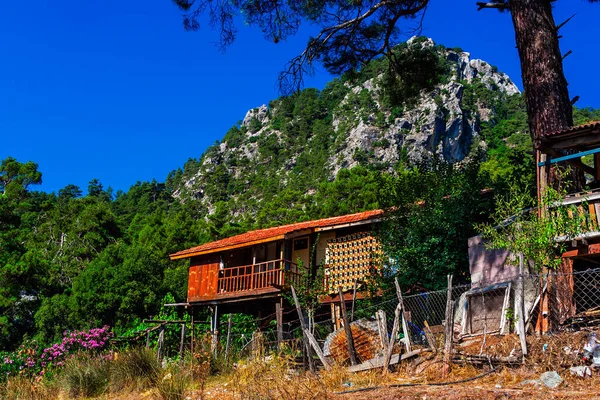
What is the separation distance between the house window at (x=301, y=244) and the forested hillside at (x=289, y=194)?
390 cm

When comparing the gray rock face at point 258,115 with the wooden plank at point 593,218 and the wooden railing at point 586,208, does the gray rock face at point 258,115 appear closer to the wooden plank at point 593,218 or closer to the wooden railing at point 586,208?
the wooden railing at point 586,208

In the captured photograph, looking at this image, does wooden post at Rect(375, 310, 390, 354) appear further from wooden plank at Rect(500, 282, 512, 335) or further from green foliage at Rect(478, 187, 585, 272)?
green foliage at Rect(478, 187, 585, 272)

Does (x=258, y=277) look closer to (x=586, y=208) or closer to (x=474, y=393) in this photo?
(x=586, y=208)

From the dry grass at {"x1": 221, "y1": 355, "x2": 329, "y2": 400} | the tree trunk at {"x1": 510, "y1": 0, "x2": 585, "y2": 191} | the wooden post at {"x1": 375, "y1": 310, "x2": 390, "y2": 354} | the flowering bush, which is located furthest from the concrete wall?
the flowering bush

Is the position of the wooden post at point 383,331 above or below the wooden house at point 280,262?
below

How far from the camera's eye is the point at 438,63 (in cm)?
1750

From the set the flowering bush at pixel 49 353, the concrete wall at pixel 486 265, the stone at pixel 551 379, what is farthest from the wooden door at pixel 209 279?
the stone at pixel 551 379

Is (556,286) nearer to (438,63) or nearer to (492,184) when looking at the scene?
(492,184)

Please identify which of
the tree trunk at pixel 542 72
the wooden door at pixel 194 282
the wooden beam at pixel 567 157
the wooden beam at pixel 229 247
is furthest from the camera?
the wooden door at pixel 194 282

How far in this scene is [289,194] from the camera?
55.7 metres

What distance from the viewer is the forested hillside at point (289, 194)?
16703 mm

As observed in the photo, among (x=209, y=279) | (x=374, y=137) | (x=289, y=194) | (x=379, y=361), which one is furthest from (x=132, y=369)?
(x=374, y=137)

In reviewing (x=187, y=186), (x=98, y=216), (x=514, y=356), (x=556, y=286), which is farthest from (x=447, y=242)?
(x=187, y=186)

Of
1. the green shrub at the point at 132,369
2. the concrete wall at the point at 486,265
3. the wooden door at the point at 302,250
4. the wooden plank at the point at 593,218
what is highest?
the wooden door at the point at 302,250
